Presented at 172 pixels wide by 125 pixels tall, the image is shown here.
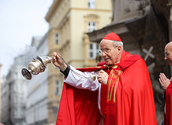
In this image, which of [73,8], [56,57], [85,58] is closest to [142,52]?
[56,57]

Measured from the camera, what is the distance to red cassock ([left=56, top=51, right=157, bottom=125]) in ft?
13.0

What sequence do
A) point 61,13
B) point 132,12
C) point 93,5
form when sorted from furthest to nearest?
1. point 61,13
2. point 93,5
3. point 132,12

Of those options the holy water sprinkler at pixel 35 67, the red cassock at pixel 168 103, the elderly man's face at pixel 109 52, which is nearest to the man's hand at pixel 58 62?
the holy water sprinkler at pixel 35 67

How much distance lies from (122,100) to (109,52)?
2.67 feet

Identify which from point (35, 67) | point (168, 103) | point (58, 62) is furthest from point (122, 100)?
point (35, 67)

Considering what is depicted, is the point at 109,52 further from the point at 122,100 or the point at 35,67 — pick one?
the point at 35,67

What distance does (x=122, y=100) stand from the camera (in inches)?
159

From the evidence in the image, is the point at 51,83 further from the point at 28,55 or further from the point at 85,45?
the point at 28,55

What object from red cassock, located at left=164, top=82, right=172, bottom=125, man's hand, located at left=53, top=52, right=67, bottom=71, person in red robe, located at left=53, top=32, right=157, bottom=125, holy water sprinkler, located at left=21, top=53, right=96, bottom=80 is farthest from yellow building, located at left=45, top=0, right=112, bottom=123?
holy water sprinkler, located at left=21, top=53, right=96, bottom=80

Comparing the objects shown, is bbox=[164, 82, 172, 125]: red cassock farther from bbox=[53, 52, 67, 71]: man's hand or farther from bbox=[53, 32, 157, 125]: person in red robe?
bbox=[53, 52, 67, 71]: man's hand

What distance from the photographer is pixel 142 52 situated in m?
8.45

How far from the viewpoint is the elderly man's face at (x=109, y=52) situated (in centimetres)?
448

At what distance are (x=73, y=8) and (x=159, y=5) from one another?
2974 centimetres

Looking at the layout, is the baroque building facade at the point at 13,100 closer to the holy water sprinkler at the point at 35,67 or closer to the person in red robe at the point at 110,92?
the person in red robe at the point at 110,92
